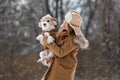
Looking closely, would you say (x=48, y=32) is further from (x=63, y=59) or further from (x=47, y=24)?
(x=63, y=59)

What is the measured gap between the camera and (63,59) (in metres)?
2.44

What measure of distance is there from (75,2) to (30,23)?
68 cm

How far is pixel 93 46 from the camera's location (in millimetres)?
5422

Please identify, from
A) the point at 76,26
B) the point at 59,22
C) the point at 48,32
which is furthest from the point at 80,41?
the point at 59,22

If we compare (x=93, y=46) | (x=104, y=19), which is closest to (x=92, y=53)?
(x=93, y=46)

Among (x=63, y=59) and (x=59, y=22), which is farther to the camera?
(x=59, y=22)

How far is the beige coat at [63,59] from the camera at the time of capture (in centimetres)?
239

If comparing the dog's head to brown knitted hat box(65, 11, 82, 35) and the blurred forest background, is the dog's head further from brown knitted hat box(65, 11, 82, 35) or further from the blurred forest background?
the blurred forest background

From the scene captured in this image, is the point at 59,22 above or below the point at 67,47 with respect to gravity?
below

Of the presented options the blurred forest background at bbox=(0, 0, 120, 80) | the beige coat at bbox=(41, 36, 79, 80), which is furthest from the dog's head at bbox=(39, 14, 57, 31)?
the blurred forest background at bbox=(0, 0, 120, 80)

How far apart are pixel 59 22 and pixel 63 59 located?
10.0ft

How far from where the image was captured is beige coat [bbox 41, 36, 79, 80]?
7.85ft

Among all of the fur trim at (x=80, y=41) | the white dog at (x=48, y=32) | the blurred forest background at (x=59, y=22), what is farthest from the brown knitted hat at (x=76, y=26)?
the blurred forest background at (x=59, y=22)

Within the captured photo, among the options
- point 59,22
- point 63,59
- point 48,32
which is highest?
point 48,32
